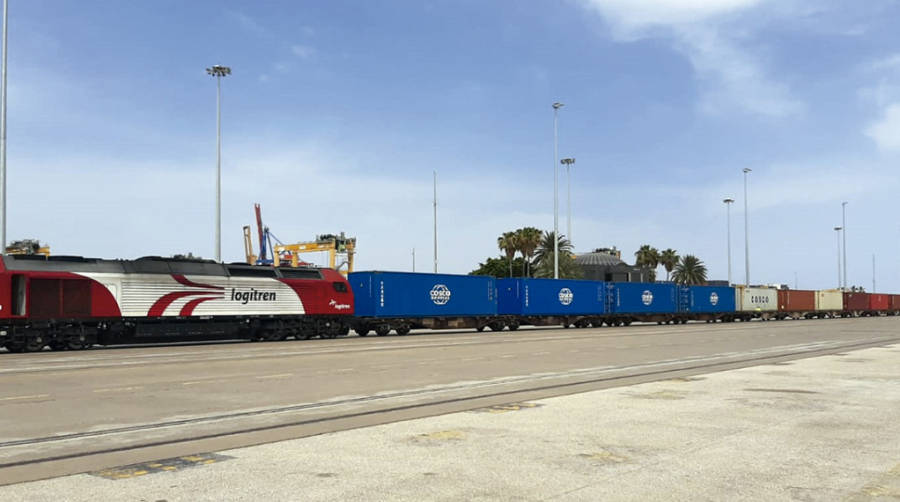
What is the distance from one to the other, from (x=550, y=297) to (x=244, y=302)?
24174 millimetres

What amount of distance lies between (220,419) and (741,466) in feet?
23.9

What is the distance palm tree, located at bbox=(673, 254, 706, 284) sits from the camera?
14312 centimetres

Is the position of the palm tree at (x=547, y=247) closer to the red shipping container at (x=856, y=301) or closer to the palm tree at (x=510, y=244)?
the palm tree at (x=510, y=244)

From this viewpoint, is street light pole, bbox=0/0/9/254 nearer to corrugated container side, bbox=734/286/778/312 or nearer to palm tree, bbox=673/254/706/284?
corrugated container side, bbox=734/286/778/312

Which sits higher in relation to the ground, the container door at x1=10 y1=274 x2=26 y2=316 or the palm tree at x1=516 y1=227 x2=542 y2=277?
the palm tree at x1=516 y1=227 x2=542 y2=277

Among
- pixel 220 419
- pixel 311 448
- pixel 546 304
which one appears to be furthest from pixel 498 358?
pixel 546 304

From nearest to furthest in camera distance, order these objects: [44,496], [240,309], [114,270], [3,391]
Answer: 1. [44,496]
2. [3,391]
3. [114,270]
4. [240,309]

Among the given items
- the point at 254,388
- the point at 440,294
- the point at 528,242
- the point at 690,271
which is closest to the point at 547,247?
the point at 528,242

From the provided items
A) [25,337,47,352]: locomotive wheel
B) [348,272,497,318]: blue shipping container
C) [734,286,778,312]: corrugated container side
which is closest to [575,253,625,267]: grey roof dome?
[734,286,778,312]: corrugated container side

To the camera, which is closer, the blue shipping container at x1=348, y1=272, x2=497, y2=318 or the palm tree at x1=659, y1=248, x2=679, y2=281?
the blue shipping container at x1=348, y1=272, x2=497, y2=318

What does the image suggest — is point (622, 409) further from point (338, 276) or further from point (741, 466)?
point (338, 276)

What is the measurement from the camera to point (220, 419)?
11.3 meters

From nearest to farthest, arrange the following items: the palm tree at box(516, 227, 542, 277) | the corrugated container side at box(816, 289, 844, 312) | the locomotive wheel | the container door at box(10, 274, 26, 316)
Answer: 1. the container door at box(10, 274, 26, 316)
2. the locomotive wheel
3. the corrugated container side at box(816, 289, 844, 312)
4. the palm tree at box(516, 227, 542, 277)

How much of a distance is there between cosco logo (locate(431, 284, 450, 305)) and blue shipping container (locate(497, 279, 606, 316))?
6124 mm
